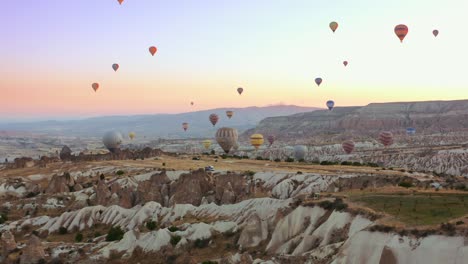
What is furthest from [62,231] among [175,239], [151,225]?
[175,239]

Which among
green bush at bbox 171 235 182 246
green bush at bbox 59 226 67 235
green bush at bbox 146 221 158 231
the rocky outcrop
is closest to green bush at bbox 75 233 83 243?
green bush at bbox 59 226 67 235

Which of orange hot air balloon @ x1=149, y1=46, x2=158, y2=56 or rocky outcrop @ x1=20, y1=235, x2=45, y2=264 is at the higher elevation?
orange hot air balloon @ x1=149, y1=46, x2=158, y2=56

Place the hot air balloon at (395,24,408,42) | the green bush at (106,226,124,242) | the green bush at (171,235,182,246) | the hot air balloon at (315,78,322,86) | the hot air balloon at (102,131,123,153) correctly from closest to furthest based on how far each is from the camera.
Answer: the green bush at (171,235,182,246) < the green bush at (106,226,124,242) < the hot air balloon at (395,24,408,42) < the hot air balloon at (315,78,322,86) < the hot air balloon at (102,131,123,153)

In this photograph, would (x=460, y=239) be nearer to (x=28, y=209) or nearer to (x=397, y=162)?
(x=28, y=209)

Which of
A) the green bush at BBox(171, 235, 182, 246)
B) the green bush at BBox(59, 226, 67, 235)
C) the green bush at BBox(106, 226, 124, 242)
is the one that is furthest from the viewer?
the green bush at BBox(59, 226, 67, 235)

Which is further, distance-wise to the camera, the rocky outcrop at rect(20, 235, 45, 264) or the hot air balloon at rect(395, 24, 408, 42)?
the hot air balloon at rect(395, 24, 408, 42)

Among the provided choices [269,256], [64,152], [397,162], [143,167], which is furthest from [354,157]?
[269,256]

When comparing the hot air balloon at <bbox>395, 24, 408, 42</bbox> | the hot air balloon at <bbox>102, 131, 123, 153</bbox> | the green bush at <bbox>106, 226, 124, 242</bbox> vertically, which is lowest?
the green bush at <bbox>106, 226, 124, 242</bbox>

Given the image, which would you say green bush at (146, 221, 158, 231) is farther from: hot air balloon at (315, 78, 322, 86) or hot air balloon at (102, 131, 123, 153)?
hot air balloon at (102, 131, 123, 153)
